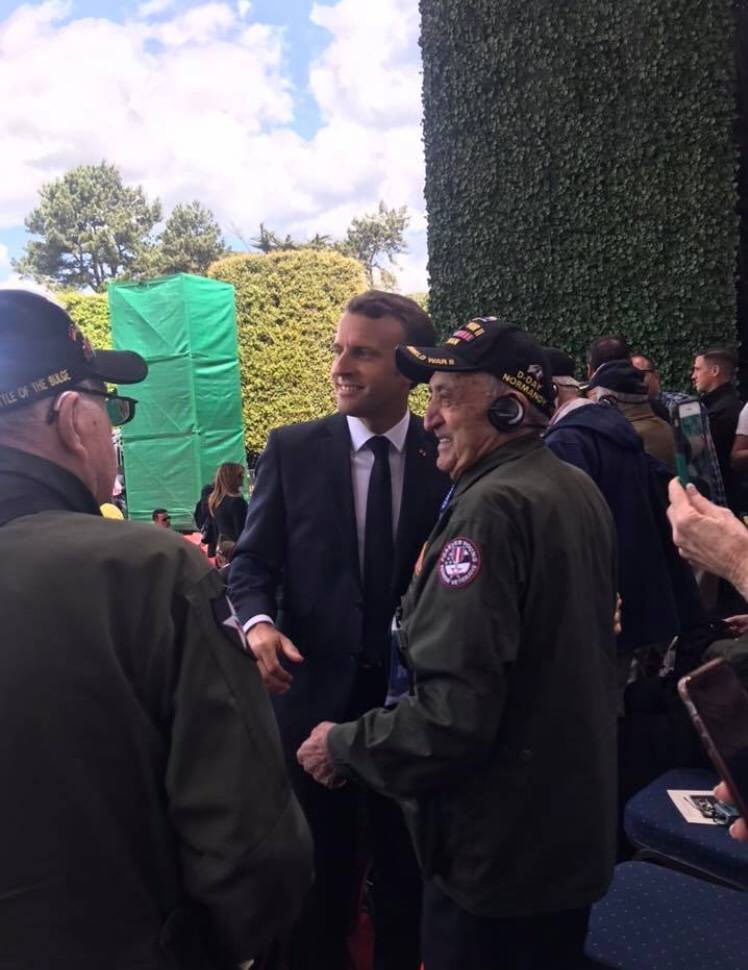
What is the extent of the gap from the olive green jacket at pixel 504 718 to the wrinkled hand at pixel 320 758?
0.33 feet

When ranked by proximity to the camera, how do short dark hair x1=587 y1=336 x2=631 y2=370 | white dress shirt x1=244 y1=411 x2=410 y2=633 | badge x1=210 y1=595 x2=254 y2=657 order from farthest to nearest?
1. short dark hair x1=587 y1=336 x2=631 y2=370
2. white dress shirt x1=244 y1=411 x2=410 y2=633
3. badge x1=210 y1=595 x2=254 y2=657

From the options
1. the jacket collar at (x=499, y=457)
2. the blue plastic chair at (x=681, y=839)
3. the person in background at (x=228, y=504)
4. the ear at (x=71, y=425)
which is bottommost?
the person in background at (x=228, y=504)

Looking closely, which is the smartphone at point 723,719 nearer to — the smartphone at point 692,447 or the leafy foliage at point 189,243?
the smartphone at point 692,447

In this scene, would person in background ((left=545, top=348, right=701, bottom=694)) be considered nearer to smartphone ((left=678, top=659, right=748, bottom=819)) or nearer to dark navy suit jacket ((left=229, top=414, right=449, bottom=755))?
dark navy suit jacket ((left=229, top=414, right=449, bottom=755))

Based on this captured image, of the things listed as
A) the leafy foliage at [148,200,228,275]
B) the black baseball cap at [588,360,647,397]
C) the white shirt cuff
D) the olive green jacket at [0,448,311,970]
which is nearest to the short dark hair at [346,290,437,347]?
the white shirt cuff

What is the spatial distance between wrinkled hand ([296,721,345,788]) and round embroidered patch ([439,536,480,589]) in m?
0.47

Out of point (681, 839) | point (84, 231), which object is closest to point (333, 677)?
point (681, 839)

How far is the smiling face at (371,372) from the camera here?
8.84 ft

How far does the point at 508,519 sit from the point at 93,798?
91 cm

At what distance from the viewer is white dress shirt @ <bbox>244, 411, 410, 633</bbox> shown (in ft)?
8.70

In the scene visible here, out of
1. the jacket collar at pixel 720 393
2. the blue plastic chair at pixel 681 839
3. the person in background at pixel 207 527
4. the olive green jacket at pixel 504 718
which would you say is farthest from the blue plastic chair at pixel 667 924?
the person in background at pixel 207 527

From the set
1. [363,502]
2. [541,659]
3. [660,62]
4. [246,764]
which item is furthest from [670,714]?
[660,62]

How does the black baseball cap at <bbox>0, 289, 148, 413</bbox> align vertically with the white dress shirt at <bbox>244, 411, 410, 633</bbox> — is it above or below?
above

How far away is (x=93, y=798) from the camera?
123cm
